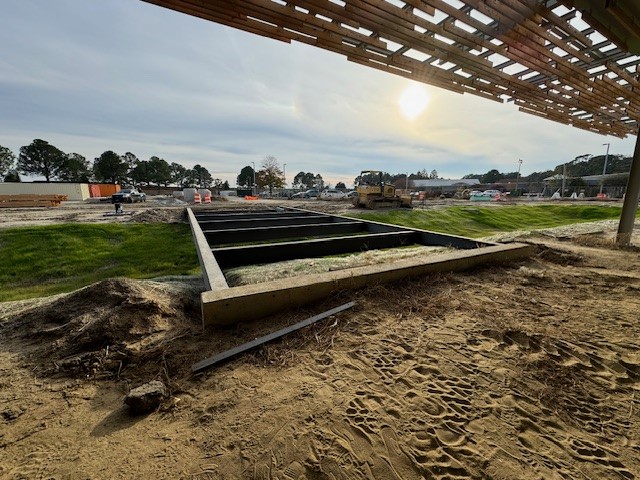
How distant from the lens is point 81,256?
25.9 ft

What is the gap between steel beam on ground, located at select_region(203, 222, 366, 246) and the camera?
6.71 metres

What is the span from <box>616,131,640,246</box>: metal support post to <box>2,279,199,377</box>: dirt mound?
941cm

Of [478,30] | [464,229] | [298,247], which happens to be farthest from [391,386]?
[464,229]

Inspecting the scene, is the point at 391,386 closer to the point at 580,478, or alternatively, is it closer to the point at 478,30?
the point at 580,478

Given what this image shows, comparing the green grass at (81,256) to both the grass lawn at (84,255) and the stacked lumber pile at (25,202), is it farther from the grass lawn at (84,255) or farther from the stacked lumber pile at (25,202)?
the stacked lumber pile at (25,202)

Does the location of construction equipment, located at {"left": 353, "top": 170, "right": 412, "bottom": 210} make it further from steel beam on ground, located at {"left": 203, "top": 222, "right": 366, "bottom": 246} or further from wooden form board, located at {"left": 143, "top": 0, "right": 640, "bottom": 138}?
wooden form board, located at {"left": 143, "top": 0, "right": 640, "bottom": 138}

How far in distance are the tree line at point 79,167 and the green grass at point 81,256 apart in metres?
57.5

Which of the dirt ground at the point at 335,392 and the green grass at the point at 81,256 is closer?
the dirt ground at the point at 335,392

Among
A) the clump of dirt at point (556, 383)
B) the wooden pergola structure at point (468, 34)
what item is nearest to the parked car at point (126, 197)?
the wooden pergola structure at point (468, 34)

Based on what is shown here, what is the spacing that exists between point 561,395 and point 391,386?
1.10 meters

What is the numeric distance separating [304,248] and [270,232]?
2177 mm

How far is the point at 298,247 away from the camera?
534cm

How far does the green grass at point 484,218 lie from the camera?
14.0 m

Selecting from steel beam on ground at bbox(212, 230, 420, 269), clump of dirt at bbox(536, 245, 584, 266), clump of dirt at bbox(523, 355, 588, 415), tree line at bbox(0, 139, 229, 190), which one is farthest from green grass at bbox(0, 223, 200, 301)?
tree line at bbox(0, 139, 229, 190)
